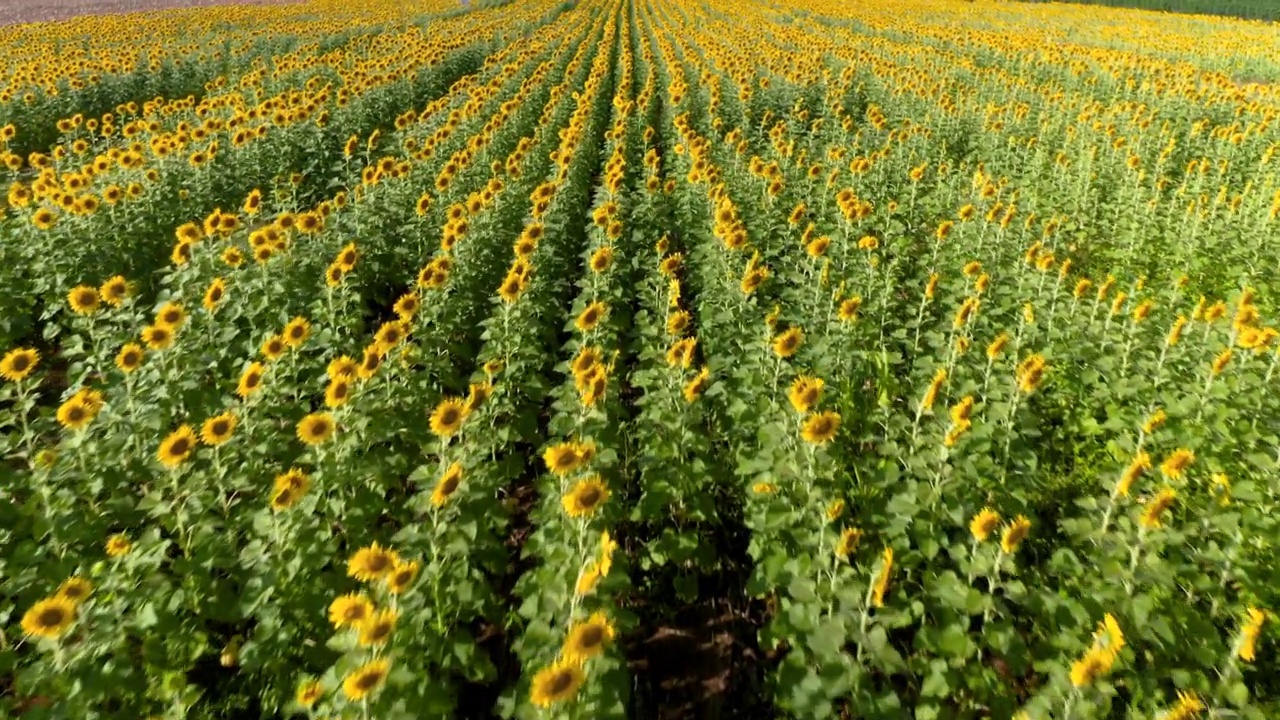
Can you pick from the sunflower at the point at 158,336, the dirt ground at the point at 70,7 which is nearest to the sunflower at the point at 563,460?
the sunflower at the point at 158,336

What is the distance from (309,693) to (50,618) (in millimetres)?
925

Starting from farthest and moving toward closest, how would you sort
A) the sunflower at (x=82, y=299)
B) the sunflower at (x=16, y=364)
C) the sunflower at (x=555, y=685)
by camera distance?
the sunflower at (x=82, y=299) < the sunflower at (x=16, y=364) < the sunflower at (x=555, y=685)

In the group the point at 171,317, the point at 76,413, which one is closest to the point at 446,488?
the point at 76,413

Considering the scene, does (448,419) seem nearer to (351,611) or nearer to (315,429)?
(315,429)

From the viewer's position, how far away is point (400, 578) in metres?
2.52

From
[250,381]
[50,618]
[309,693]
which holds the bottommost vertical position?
[309,693]

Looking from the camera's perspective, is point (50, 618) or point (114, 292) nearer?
point (50, 618)

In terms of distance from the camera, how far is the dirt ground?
32.7m

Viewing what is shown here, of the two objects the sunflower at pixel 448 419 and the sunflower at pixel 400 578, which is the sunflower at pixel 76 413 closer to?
the sunflower at pixel 448 419

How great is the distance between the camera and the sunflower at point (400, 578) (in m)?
2.50

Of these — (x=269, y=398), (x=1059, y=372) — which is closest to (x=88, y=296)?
(x=269, y=398)

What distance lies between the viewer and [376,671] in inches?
87.2

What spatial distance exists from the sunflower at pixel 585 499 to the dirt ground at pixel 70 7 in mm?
40804

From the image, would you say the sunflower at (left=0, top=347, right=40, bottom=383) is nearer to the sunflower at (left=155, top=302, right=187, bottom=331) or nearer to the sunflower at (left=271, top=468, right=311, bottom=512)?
the sunflower at (left=155, top=302, right=187, bottom=331)
